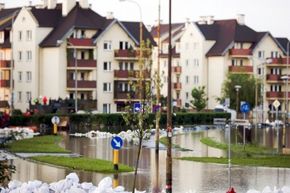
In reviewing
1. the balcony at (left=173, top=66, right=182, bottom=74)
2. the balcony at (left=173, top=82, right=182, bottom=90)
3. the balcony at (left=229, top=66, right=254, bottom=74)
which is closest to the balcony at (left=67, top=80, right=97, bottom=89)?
the balcony at (left=229, top=66, right=254, bottom=74)

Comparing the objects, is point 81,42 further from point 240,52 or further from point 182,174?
point 182,174

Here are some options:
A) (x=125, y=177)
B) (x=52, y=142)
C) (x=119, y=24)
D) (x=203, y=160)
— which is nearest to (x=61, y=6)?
(x=119, y=24)

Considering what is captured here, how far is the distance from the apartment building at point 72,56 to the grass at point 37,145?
37.2m

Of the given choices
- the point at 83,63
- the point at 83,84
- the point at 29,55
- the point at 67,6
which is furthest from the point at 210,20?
the point at 29,55

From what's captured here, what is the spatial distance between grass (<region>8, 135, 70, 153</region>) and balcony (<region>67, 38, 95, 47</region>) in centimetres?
3680

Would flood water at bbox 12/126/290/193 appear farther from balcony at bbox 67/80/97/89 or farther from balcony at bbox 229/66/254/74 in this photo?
balcony at bbox 229/66/254/74

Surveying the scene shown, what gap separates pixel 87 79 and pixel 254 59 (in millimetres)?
24155

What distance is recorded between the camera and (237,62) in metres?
110

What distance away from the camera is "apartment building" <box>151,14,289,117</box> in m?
109

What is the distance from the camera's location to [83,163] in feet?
118

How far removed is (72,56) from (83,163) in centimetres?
5625

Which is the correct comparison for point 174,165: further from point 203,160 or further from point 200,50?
point 200,50

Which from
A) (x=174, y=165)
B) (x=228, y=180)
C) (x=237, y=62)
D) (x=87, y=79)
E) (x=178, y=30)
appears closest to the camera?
(x=228, y=180)

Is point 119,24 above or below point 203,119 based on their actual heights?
above
